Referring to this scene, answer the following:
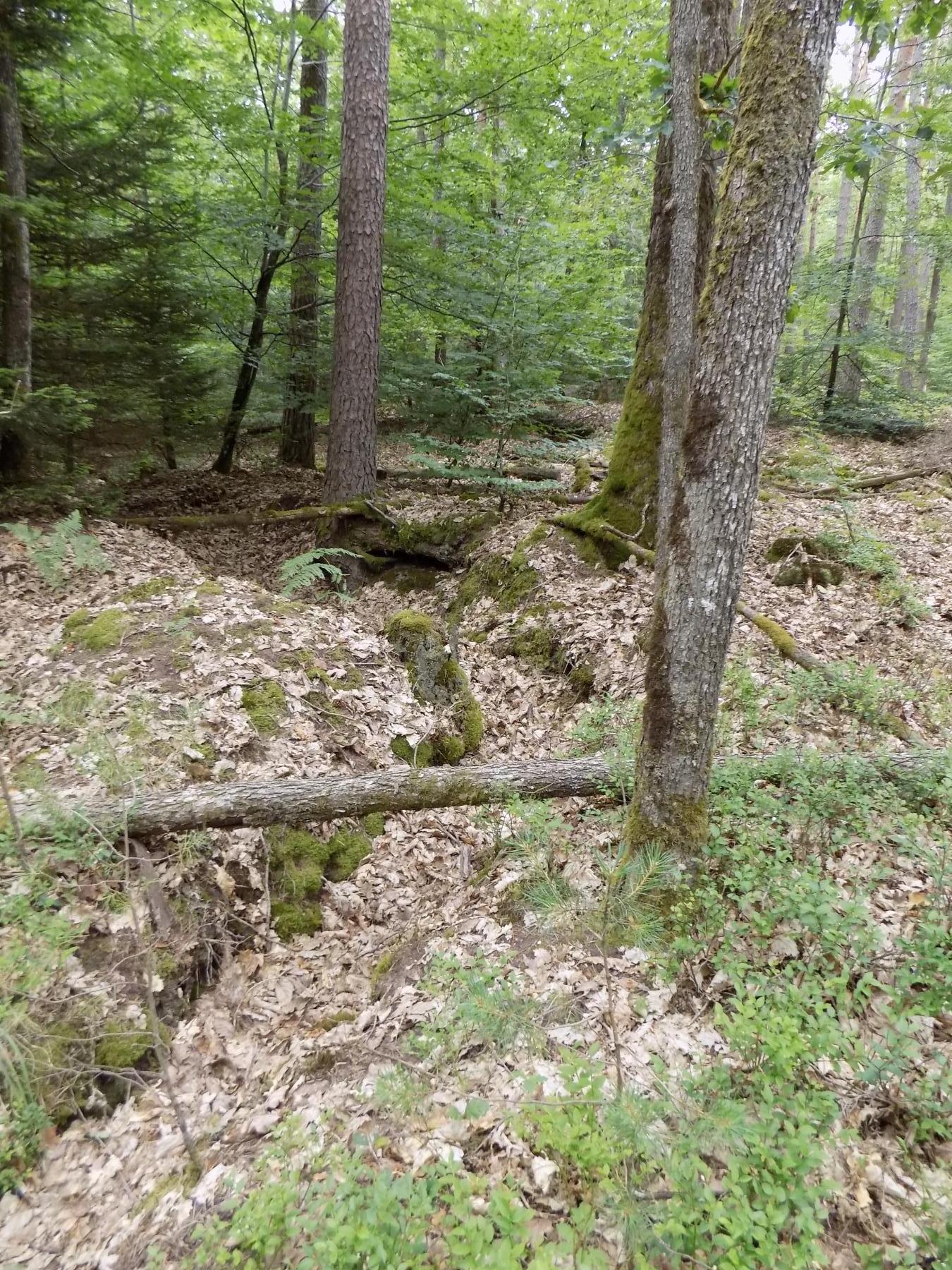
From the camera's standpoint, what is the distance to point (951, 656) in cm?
552

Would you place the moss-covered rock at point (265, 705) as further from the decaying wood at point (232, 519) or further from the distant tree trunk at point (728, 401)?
the decaying wood at point (232, 519)

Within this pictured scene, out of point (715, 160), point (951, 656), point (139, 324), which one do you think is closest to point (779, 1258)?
point (951, 656)

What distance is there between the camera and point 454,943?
12.3 feet

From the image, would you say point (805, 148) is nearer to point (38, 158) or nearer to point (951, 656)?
point (951, 656)

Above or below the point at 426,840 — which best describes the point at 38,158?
above

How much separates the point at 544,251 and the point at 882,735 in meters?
7.67

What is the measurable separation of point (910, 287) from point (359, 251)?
13.1 metres

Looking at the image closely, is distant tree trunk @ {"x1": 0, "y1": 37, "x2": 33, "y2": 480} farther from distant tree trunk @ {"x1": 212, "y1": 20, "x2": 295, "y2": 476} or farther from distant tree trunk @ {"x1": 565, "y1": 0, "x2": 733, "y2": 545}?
distant tree trunk @ {"x1": 565, "y1": 0, "x2": 733, "y2": 545}

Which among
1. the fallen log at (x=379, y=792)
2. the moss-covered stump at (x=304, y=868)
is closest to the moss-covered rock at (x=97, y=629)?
the fallen log at (x=379, y=792)

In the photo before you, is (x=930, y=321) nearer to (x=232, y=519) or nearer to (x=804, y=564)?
(x=804, y=564)

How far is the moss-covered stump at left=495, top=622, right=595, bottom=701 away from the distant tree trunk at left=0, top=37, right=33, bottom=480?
18.5 feet

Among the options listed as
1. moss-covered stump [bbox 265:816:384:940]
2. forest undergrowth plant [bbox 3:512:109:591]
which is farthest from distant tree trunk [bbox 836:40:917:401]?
forest undergrowth plant [bbox 3:512:109:591]

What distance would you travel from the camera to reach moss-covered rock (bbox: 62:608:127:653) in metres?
5.66

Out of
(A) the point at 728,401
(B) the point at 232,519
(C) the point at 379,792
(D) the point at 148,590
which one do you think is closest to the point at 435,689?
(C) the point at 379,792
